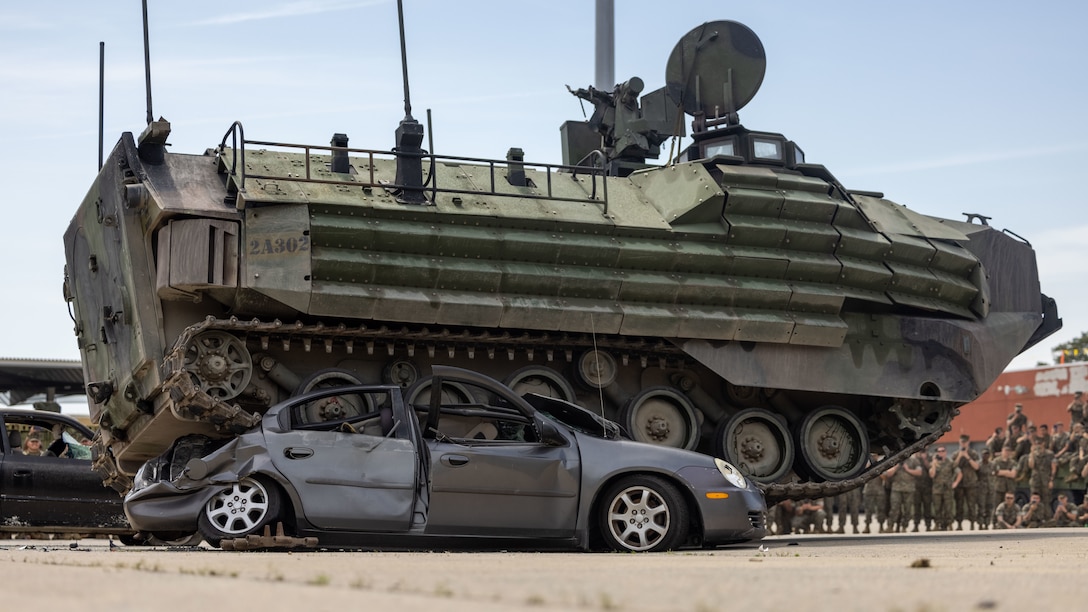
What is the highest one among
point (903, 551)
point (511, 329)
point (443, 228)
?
point (443, 228)

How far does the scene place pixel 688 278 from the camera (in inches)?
626

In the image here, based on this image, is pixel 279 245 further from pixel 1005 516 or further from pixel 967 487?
pixel 1005 516

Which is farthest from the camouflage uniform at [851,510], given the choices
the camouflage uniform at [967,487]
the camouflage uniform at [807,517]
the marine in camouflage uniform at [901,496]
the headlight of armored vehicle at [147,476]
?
the headlight of armored vehicle at [147,476]

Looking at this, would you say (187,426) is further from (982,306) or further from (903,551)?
(982,306)

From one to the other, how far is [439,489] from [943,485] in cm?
1637

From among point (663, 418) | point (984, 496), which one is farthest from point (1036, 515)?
point (663, 418)

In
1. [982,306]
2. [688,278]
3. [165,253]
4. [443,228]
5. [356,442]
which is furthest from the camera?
[982,306]

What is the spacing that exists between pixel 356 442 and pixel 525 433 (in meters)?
1.48

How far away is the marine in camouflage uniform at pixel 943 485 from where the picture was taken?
2508 centimetres

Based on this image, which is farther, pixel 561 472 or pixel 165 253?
pixel 165 253

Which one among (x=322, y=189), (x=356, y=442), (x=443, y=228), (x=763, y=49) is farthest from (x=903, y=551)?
(x=763, y=49)

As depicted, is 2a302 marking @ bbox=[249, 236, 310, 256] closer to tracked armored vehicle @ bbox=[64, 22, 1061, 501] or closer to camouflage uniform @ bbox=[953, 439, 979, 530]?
tracked armored vehicle @ bbox=[64, 22, 1061, 501]

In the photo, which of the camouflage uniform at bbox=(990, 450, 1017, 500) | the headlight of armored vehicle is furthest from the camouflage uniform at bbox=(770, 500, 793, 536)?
the headlight of armored vehicle

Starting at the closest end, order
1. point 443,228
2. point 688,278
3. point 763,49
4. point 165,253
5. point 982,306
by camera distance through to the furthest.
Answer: point 165,253 < point 443,228 < point 688,278 < point 982,306 < point 763,49
